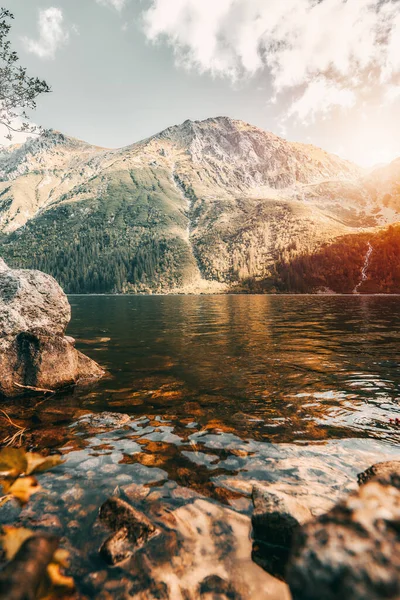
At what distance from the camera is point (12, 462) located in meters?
2.27

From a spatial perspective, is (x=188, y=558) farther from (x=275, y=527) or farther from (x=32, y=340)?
(x=32, y=340)

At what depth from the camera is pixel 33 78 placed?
19.9 metres

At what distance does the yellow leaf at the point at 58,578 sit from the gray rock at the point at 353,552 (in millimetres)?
3276

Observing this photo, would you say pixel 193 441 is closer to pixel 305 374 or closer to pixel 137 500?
pixel 137 500

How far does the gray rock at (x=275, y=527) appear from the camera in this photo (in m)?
4.72

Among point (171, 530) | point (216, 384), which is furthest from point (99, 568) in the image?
point (216, 384)

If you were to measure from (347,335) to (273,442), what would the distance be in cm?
2426

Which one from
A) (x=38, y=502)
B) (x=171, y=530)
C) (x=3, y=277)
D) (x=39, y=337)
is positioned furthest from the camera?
(x=3, y=277)

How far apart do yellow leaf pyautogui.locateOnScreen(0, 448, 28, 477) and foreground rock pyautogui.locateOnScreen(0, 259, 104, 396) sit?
12.4 m

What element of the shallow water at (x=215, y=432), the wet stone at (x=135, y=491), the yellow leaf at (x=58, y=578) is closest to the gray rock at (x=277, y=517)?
the shallow water at (x=215, y=432)

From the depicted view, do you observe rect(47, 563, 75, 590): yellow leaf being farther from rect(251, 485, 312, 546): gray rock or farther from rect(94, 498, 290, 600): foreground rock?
rect(251, 485, 312, 546): gray rock

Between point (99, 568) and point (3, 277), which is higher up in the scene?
point (3, 277)

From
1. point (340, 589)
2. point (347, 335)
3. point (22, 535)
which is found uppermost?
point (340, 589)

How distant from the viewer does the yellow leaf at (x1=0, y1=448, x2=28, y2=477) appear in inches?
89.3
